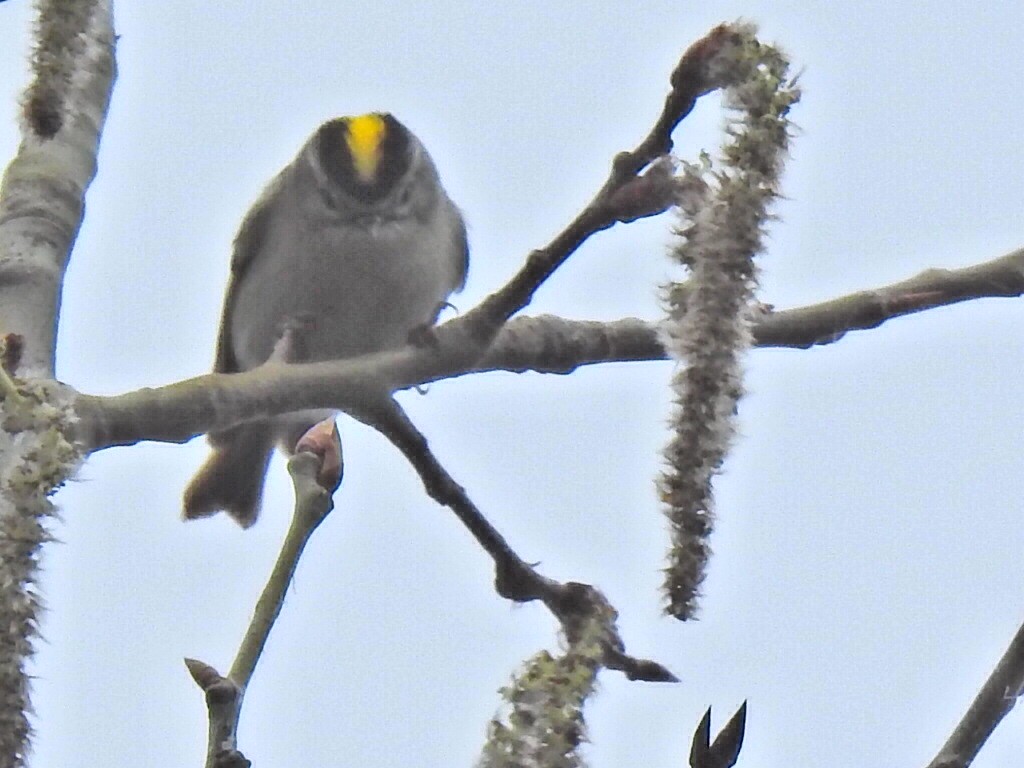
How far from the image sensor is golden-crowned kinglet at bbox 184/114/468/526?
184 inches

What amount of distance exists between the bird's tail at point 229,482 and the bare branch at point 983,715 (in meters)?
3.71

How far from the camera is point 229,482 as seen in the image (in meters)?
5.24

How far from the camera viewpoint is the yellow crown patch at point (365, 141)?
485 centimetres

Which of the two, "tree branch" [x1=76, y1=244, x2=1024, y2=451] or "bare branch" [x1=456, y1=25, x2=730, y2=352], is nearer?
"bare branch" [x1=456, y1=25, x2=730, y2=352]

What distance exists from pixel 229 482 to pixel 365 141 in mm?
1198

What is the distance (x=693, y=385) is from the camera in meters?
1.69

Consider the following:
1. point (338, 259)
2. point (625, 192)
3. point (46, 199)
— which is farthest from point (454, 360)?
point (338, 259)

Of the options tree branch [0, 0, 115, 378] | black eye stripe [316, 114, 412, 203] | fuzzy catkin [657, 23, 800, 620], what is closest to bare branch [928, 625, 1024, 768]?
fuzzy catkin [657, 23, 800, 620]

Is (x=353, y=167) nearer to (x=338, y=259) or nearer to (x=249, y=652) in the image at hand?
(x=338, y=259)

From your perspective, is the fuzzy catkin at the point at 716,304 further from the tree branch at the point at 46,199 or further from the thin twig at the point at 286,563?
the tree branch at the point at 46,199

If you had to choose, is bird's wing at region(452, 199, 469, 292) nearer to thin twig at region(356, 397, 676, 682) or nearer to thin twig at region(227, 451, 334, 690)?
thin twig at region(356, 397, 676, 682)

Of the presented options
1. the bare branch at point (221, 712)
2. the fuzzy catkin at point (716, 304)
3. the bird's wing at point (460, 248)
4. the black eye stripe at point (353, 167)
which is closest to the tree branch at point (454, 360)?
the bare branch at point (221, 712)

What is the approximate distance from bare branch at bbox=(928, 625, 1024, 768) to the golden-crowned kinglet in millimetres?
2838

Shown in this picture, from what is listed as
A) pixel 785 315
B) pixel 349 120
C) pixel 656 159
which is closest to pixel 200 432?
pixel 656 159
